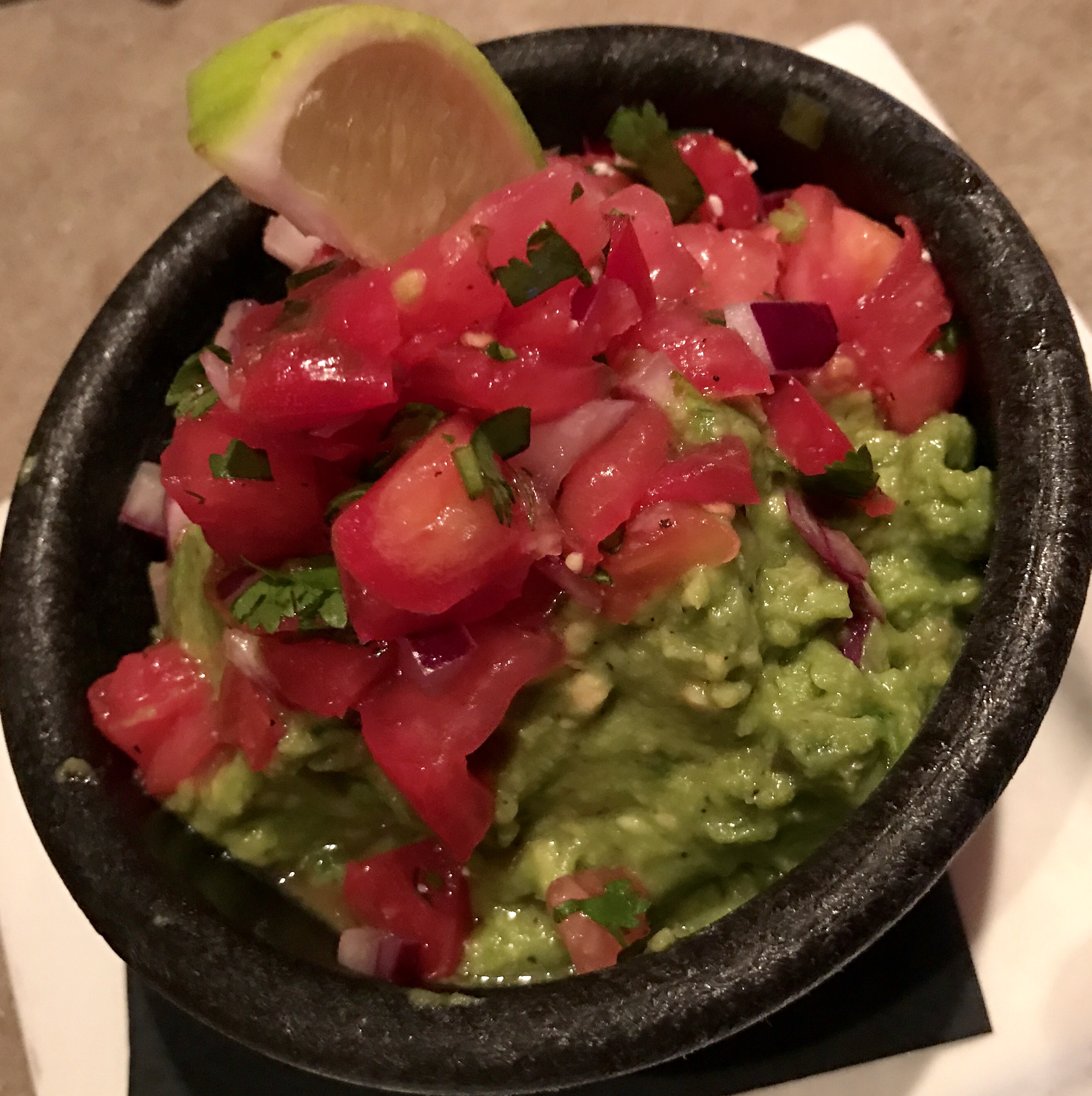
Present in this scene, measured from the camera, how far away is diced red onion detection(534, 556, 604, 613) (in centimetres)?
107

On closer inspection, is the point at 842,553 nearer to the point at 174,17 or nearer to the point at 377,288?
the point at 377,288

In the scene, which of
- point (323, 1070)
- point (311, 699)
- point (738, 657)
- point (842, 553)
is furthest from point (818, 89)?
point (323, 1070)

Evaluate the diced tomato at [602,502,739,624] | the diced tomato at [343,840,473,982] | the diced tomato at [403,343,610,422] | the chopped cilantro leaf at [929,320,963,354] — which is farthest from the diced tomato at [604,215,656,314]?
the diced tomato at [343,840,473,982]

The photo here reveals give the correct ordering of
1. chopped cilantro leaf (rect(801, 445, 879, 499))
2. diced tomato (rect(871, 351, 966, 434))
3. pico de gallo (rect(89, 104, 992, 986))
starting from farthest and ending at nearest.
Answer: diced tomato (rect(871, 351, 966, 434)) → chopped cilantro leaf (rect(801, 445, 879, 499)) → pico de gallo (rect(89, 104, 992, 986))

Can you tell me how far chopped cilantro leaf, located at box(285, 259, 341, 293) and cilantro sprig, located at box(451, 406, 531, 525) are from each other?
300mm

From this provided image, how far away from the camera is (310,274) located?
122cm

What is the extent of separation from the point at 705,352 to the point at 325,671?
0.53 metres

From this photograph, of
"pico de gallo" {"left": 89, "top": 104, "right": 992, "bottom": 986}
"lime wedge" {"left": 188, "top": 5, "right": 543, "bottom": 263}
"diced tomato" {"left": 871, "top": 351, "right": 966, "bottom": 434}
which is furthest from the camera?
"diced tomato" {"left": 871, "top": 351, "right": 966, "bottom": 434}

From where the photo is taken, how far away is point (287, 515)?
1.14 m

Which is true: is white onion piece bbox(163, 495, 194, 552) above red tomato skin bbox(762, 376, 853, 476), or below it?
below

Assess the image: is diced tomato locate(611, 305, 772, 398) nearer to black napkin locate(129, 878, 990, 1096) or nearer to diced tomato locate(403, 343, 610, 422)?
diced tomato locate(403, 343, 610, 422)

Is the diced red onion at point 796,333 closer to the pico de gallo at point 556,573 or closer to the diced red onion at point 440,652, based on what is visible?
the pico de gallo at point 556,573

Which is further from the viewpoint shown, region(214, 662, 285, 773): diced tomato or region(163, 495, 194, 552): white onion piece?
region(163, 495, 194, 552): white onion piece

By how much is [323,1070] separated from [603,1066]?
0.27 meters
